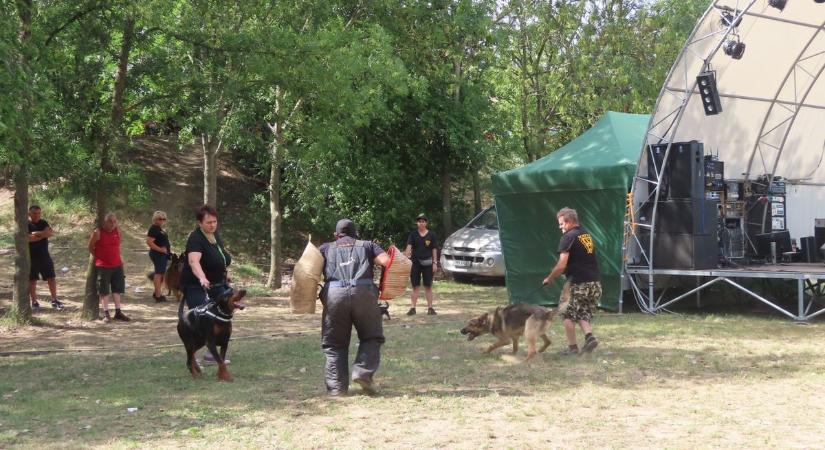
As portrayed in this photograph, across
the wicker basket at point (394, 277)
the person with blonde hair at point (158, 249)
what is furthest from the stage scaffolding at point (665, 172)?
A: the person with blonde hair at point (158, 249)

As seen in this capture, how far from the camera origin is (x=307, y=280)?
7.75m

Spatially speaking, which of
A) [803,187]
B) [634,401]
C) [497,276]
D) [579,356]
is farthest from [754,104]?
[634,401]

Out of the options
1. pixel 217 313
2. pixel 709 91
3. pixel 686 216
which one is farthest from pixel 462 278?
pixel 217 313

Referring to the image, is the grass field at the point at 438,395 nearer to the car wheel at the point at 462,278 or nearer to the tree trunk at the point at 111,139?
the tree trunk at the point at 111,139

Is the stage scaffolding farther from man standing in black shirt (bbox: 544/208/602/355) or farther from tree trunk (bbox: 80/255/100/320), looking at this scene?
tree trunk (bbox: 80/255/100/320)

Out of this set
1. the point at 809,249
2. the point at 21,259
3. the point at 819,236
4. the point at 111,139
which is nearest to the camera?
the point at 21,259

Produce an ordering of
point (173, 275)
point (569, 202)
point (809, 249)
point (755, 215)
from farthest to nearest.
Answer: point (809, 249)
point (755, 215)
point (173, 275)
point (569, 202)

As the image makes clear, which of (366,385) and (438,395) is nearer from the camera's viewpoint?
(366,385)

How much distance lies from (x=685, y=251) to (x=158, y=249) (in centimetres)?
868

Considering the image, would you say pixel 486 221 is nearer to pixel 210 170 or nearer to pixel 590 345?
pixel 210 170

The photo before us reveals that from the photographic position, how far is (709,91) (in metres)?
14.2

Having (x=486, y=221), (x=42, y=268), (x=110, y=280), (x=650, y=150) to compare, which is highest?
(x=650, y=150)

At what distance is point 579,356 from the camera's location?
9773 mm

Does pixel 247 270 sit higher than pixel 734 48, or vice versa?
pixel 734 48
